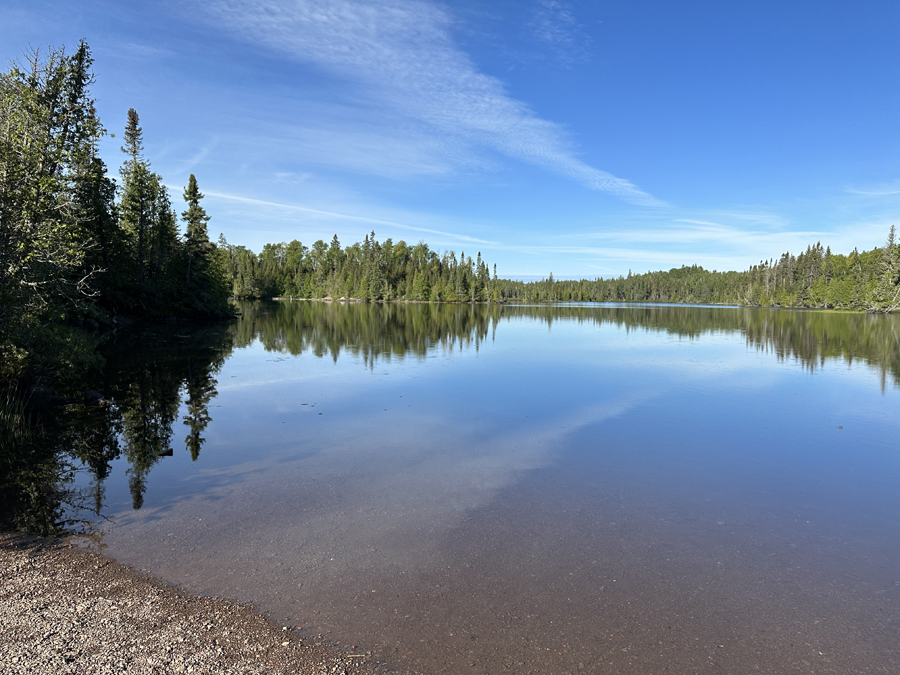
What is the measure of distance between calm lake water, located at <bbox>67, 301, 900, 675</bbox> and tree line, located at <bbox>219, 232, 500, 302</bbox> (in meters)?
118

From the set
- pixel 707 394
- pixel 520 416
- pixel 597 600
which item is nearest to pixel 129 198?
pixel 520 416

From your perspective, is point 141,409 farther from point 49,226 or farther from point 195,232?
point 195,232

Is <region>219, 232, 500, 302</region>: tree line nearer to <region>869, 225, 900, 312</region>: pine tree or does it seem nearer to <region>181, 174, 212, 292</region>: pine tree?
<region>181, 174, 212, 292</region>: pine tree

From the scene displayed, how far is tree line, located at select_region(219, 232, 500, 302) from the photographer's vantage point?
132 metres

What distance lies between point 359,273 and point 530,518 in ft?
436

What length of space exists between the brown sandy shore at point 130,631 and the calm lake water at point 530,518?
281 mm

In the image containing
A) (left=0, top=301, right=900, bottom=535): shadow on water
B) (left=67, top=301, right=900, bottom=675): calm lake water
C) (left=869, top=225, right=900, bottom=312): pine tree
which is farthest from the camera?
(left=869, top=225, right=900, bottom=312): pine tree

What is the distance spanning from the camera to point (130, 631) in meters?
4.89

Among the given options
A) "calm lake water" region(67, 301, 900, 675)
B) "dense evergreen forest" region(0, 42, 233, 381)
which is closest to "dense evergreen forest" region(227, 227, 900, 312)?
"dense evergreen forest" region(0, 42, 233, 381)

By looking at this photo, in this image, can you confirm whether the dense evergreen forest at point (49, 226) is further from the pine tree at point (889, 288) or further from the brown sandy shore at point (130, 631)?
the pine tree at point (889, 288)

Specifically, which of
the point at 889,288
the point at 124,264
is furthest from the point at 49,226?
the point at 889,288

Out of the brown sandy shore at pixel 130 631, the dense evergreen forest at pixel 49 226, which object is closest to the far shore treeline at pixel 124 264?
the dense evergreen forest at pixel 49 226

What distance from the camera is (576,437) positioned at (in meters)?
12.7

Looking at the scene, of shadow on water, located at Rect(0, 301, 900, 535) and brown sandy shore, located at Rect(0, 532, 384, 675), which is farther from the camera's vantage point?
shadow on water, located at Rect(0, 301, 900, 535)
